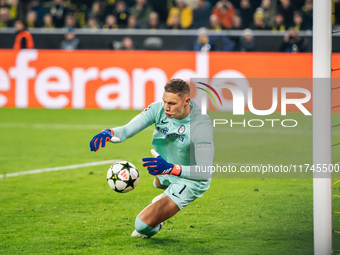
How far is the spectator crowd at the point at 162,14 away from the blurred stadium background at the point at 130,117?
0.04 meters

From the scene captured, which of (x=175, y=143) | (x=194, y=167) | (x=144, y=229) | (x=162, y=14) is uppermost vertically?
(x=162, y=14)

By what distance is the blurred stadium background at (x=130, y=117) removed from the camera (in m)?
6.40

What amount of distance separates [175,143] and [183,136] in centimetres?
13

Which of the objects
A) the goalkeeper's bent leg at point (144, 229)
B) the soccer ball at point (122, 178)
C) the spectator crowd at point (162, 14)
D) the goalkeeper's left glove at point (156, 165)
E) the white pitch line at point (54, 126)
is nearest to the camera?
the goalkeeper's left glove at point (156, 165)

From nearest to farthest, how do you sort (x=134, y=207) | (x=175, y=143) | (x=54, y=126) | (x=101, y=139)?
(x=101, y=139) → (x=175, y=143) → (x=134, y=207) → (x=54, y=126)

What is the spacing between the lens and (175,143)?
624cm

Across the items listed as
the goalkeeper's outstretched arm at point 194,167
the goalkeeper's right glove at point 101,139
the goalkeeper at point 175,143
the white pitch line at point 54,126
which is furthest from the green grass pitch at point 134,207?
the white pitch line at point 54,126

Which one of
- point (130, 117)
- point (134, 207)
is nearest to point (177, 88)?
point (134, 207)

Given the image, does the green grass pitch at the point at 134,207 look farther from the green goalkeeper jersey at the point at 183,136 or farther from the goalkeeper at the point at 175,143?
the green goalkeeper jersey at the point at 183,136

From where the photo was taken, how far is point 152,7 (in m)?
19.9

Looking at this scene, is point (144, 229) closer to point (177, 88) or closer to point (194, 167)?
point (194, 167)

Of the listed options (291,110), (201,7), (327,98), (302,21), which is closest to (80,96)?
(201,7)

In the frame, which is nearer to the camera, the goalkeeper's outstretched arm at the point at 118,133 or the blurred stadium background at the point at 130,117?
the goalkeeper's outstretched arm at the point at 118,133

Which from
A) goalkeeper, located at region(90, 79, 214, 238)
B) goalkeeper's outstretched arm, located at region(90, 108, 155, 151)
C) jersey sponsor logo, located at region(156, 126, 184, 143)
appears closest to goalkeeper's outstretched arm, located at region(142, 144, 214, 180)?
goalkeeper, located at region(90, 79, 214, 238)
